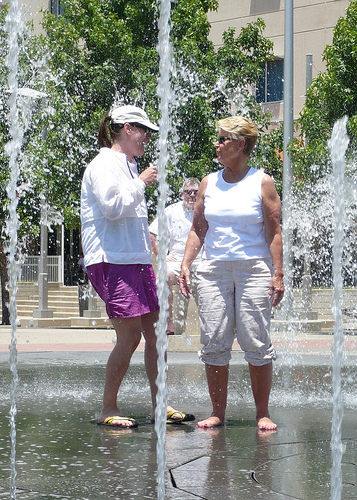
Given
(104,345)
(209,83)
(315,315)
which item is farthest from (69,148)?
(104,345)

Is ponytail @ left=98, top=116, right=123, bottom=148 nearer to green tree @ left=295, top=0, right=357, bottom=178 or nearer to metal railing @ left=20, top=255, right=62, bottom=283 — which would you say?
green tree @ left=295, top=0, right=357, bottom=178

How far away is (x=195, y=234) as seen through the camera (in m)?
5.12

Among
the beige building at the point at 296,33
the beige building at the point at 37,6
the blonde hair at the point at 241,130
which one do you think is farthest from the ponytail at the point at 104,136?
the beige building at the point at 37,6

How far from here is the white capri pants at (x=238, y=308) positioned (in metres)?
4.78

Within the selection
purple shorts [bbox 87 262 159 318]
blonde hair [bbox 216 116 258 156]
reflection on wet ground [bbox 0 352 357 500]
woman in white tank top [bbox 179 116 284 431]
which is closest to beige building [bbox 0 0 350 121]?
reflection on wet ground [bbox 0 352 357 500]

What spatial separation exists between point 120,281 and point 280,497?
1892 millimetres

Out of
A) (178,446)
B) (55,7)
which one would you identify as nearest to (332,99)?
(178,446)

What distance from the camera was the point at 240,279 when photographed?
482 cm

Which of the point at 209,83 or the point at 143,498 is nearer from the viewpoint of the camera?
the point at 143,498

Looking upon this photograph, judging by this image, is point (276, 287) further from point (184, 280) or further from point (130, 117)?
point (130, 117)

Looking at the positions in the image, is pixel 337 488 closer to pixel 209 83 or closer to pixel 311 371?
pixel 311 371

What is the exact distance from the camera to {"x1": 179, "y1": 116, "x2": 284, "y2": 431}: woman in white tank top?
4.79m

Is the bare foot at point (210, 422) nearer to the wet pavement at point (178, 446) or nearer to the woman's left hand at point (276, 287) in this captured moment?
the wet pavement at point (178, 446)

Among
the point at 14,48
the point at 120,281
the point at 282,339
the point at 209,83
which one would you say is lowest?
the point at 282,339
